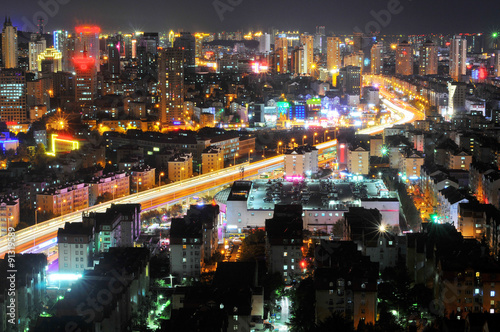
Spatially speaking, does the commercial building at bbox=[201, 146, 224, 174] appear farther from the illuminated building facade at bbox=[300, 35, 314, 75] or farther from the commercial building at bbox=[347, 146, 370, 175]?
the illuminated building facade at bbox=[300, 35, 314, 75]

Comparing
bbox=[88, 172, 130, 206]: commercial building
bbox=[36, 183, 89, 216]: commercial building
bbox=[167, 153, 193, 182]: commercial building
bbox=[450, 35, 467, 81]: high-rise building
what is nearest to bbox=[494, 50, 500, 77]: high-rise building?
bbox=[450, 35, 467, 81]: high-rise building

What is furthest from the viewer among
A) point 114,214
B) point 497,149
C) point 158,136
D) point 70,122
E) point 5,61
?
point 5,61

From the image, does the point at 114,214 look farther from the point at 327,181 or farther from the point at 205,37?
the point at 205,37

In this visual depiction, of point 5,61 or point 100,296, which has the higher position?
point 5,61

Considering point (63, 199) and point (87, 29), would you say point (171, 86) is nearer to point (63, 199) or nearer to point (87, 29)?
point (87, 29)

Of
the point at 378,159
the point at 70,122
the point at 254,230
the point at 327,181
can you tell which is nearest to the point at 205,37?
the point at 70,122

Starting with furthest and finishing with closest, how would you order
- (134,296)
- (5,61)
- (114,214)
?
1. (5,61)
2. (114,214)
3. (134,296)
